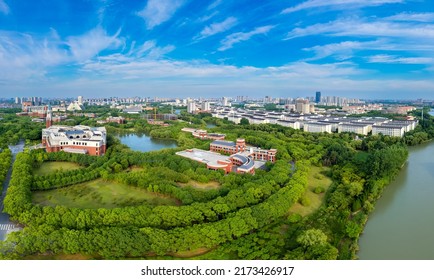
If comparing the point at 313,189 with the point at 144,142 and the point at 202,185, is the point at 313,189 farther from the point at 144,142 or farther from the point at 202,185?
the point at 144,142

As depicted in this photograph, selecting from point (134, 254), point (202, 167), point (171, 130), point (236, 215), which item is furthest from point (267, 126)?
point (134, 254)

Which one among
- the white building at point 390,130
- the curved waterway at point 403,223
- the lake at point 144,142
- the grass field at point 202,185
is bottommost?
the curved waterway at point 403,223

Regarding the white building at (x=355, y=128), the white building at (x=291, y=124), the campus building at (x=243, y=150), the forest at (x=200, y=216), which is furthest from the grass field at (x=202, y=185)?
the white building at (x=355, y=128)

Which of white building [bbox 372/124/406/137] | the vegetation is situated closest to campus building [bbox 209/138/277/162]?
the vegetation

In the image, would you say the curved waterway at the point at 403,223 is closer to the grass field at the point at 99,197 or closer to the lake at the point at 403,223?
the lake at the point at 403,223

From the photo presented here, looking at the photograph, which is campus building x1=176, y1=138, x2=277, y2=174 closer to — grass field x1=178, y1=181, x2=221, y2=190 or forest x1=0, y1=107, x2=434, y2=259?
forest x1=0, y1=107, x2=434, y2=259

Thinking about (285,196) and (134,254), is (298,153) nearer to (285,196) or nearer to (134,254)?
(285,196)
